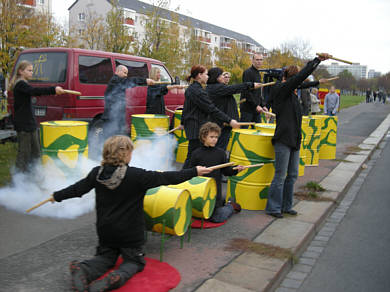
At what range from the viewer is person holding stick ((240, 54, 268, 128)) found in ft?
22.7

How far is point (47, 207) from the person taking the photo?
4.94 m

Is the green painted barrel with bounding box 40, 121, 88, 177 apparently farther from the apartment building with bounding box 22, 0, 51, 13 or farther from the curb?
the apartment building with bounding box 22, 0, 51, 13

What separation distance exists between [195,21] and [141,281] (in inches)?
3411

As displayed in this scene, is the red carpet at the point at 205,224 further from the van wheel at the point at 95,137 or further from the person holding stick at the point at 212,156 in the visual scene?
the van wheel at the point at 95,137

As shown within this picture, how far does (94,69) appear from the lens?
8.00 m

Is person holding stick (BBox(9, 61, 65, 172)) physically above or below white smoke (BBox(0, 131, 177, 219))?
above

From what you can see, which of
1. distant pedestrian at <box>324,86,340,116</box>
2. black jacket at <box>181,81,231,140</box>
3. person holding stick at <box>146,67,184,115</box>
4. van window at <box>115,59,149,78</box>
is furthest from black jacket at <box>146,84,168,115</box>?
distant pedestrian at <box>324,86,340,116</box>

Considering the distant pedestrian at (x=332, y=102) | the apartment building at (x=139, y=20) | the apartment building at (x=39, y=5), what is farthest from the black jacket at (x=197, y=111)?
the apartment building at (x=39, y=5)

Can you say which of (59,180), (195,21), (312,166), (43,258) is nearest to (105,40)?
(312,166)

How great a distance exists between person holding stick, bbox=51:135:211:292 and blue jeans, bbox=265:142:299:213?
2.17 m

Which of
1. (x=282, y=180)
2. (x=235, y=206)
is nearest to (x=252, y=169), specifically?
(x=282, y=180)

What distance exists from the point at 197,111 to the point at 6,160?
4.25 m

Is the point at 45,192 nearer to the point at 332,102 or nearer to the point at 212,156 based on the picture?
the point at 212,156

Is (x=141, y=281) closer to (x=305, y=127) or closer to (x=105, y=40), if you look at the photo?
(x=305, y=127)
